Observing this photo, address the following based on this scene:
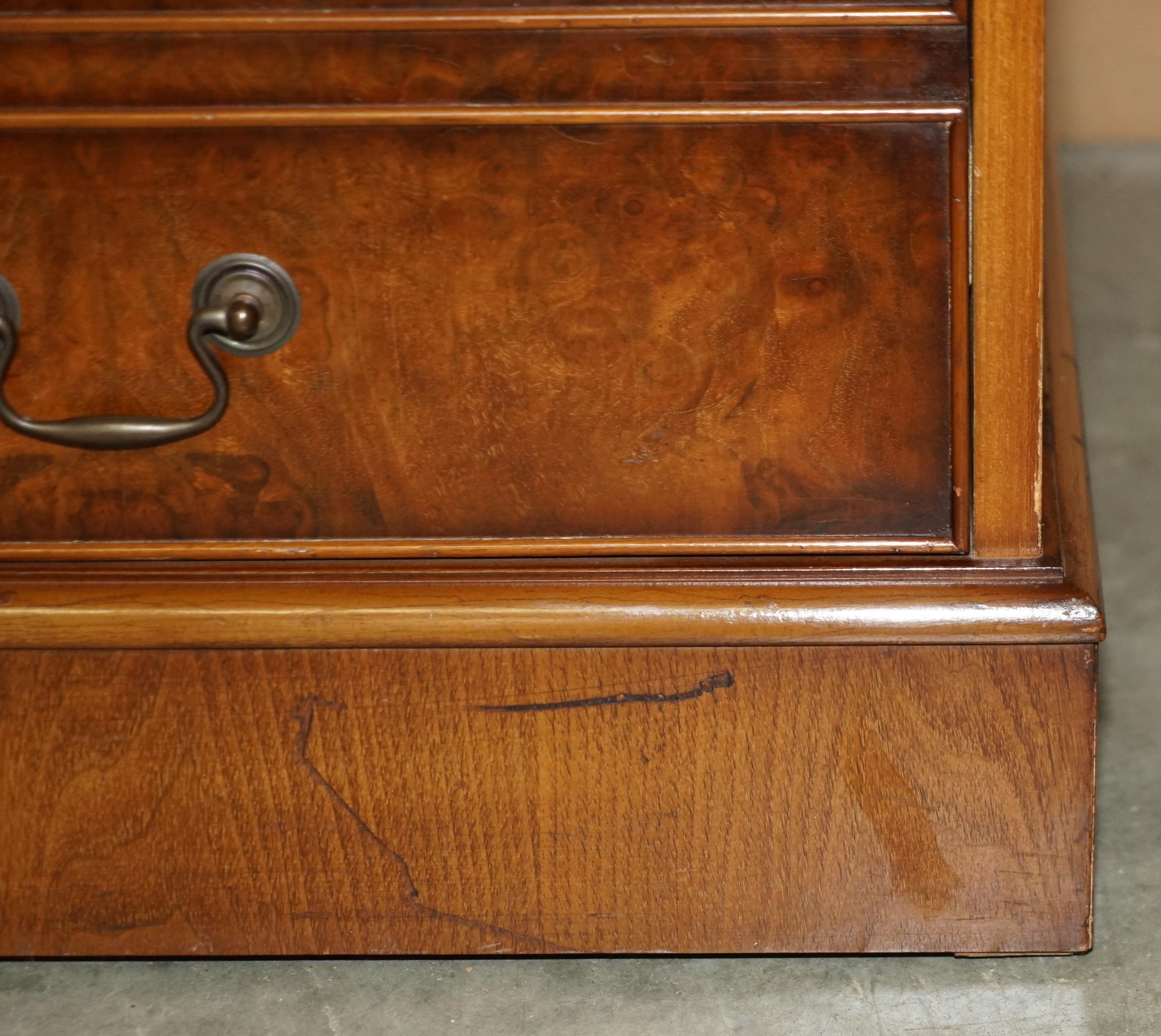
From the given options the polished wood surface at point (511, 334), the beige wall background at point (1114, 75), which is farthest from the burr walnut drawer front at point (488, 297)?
the beige wall background at point (1114, 75)

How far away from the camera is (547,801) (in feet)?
1.97

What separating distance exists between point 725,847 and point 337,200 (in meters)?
0.33

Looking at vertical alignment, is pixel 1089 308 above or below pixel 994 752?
above

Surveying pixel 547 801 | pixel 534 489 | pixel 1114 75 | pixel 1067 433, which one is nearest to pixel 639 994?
pixel 547 801

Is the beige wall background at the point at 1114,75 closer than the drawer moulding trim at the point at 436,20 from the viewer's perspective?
No

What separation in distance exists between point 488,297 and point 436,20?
0.11 metres

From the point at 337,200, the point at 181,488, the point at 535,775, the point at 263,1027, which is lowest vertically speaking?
the point at 263,1027

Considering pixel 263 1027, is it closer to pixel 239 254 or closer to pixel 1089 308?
pixel 239 254

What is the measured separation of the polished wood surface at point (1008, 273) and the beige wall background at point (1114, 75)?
1.32m

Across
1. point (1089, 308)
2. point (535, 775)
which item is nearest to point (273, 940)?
point (535, 775)

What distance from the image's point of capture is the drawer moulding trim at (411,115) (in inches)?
21.0

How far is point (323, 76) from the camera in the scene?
21.1 inches

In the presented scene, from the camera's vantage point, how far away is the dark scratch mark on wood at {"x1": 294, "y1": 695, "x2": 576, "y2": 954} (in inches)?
23.3

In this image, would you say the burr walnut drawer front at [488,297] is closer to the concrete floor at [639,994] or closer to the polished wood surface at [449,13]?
the polished wood surface at [449,13]
